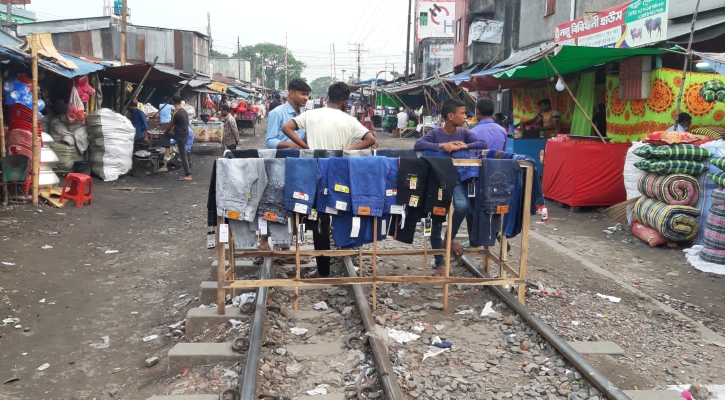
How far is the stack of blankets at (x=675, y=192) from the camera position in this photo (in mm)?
7961

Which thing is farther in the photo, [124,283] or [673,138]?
[673,138]

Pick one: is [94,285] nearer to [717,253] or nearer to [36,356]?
[36,356]

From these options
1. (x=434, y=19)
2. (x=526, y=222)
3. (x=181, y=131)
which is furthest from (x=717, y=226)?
(x=434, y=19)

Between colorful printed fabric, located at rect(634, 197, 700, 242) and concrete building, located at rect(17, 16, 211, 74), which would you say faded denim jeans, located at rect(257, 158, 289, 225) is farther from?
concrete building, located at rect(17, 16, 211, 74)

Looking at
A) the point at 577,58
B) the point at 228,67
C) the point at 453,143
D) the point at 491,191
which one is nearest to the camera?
the point at 491,191

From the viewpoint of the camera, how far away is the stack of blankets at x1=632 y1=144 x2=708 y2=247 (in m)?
7.96

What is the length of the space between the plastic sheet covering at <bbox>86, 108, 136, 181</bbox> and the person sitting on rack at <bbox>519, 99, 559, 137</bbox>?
32.4 feet

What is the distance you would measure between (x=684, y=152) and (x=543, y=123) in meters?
6.45

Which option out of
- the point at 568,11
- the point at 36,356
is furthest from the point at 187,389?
the point at 568,11

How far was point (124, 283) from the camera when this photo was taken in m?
6.89

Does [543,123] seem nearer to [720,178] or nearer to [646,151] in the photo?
[646,151]

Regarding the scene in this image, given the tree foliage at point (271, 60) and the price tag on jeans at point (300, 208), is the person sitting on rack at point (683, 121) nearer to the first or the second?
the price tag on jeans at point (300, 208)

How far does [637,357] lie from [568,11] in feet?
51.0

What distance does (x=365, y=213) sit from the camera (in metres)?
4.91
